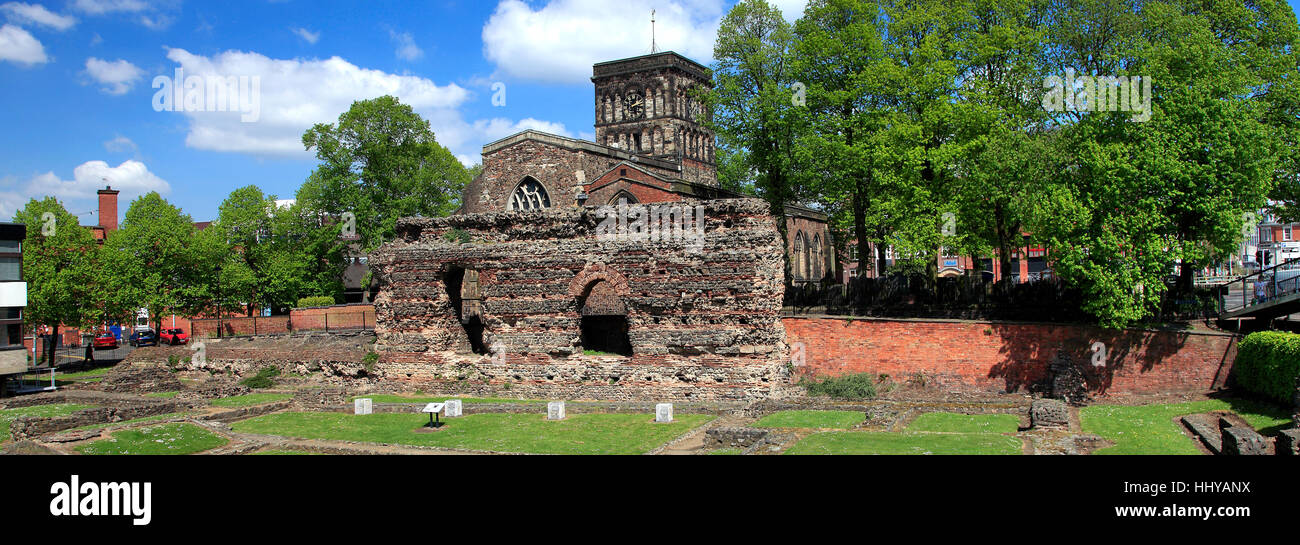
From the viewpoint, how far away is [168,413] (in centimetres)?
2528

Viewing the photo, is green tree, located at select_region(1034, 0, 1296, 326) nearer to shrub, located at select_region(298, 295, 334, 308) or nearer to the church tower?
shrub, located at select_region(298, 295, 334, 308)

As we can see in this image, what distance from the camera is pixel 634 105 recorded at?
7069 centimetres

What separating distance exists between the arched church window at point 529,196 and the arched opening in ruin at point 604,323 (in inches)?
681

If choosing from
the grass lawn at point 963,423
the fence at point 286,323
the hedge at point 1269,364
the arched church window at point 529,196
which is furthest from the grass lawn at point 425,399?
the arched church window at point 529,196

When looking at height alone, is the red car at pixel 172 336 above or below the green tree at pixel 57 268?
below

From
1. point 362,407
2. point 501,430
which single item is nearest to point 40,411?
point 362,407

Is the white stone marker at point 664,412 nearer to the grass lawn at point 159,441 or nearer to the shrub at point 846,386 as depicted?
the shrub at point 846,386

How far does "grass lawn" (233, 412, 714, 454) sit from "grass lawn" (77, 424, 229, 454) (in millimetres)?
1844

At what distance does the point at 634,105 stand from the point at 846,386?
47466 millimetres

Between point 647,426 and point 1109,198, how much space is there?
14.0 meters

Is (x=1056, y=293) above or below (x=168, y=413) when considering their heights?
above

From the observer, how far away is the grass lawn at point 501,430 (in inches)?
750
